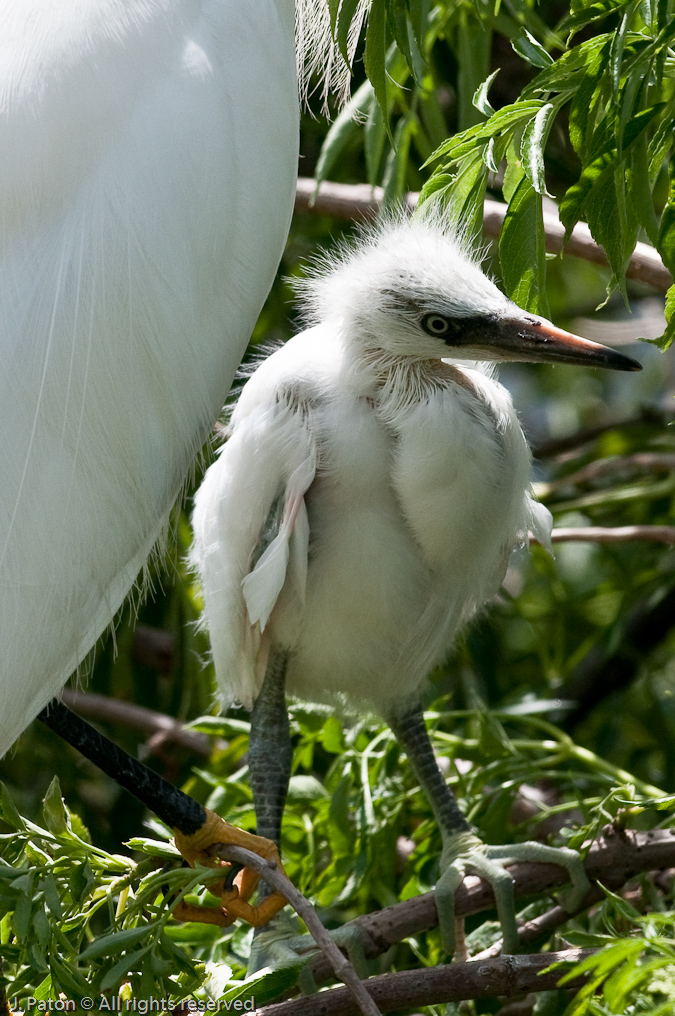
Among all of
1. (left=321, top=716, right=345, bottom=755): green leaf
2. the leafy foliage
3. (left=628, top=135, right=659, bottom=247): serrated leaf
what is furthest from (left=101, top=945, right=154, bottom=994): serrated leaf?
(left=628, top=135, right=659, bottom=247): serrated leaf

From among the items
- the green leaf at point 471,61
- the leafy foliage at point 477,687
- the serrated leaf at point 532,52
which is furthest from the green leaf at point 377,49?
the green leaf at point 471,61

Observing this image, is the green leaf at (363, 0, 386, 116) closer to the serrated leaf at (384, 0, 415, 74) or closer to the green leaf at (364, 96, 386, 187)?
the serrated leaf at (384, 0, 415, 74)

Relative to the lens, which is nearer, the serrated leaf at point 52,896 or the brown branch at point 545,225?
the serrated leaf at point 52,896

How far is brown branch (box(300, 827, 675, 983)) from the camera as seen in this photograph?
1.09 meters

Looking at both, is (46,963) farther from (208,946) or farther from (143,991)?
(208,946)

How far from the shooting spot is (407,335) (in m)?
1.22

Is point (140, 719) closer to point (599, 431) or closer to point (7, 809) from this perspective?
point (7, 809)

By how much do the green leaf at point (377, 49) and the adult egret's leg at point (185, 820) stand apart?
0.63 metres

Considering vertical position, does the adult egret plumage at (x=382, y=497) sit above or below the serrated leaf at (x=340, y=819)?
above

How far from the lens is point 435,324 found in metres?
1.22

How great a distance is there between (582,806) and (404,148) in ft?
2.54

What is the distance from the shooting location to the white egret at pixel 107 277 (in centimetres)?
99

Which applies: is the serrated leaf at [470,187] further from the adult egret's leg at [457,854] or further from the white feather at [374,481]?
the adult egret's leg at [457,854]

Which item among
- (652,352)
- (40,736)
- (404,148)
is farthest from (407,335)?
(652,352)
